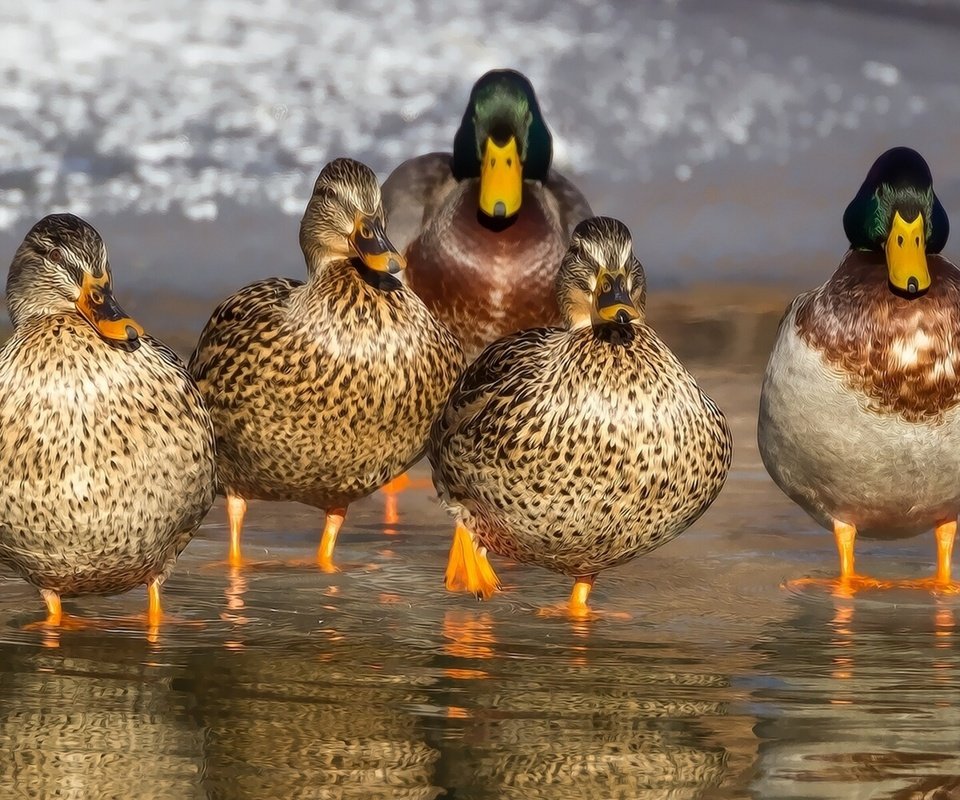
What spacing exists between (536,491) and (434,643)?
1.50 feet

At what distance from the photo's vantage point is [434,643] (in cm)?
507

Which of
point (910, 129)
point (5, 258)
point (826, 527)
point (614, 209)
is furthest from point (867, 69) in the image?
point (826, 527)

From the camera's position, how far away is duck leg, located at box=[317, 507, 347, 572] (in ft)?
19.6

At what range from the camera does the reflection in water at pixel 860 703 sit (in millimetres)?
4004

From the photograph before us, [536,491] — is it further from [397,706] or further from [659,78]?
[659,78]

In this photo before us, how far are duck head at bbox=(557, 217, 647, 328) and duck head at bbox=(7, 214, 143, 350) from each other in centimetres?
105

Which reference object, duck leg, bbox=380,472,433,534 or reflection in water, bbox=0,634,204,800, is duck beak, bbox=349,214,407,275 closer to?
duck leg, bbox=380,472,433,534

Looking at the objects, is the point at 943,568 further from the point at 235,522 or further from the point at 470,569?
the point at 235,522

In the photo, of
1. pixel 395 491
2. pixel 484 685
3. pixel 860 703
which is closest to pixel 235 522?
pixel 395 491

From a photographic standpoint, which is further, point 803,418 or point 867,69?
point 867,69

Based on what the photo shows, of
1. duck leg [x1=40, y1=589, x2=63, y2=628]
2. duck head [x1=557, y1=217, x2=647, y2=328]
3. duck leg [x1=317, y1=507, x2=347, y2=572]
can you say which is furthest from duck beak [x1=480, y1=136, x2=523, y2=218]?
duck leg [x1=40, y1=589, x2=63, y2=628]

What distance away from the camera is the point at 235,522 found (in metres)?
6.06

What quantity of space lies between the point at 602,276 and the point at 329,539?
50.3 inches

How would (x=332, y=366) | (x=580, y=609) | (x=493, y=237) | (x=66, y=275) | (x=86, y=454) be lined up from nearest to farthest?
(x=86, y=454), (x=66, y=275), (x=580, y=609), (x=332, y=366), (x=493, y=237)
